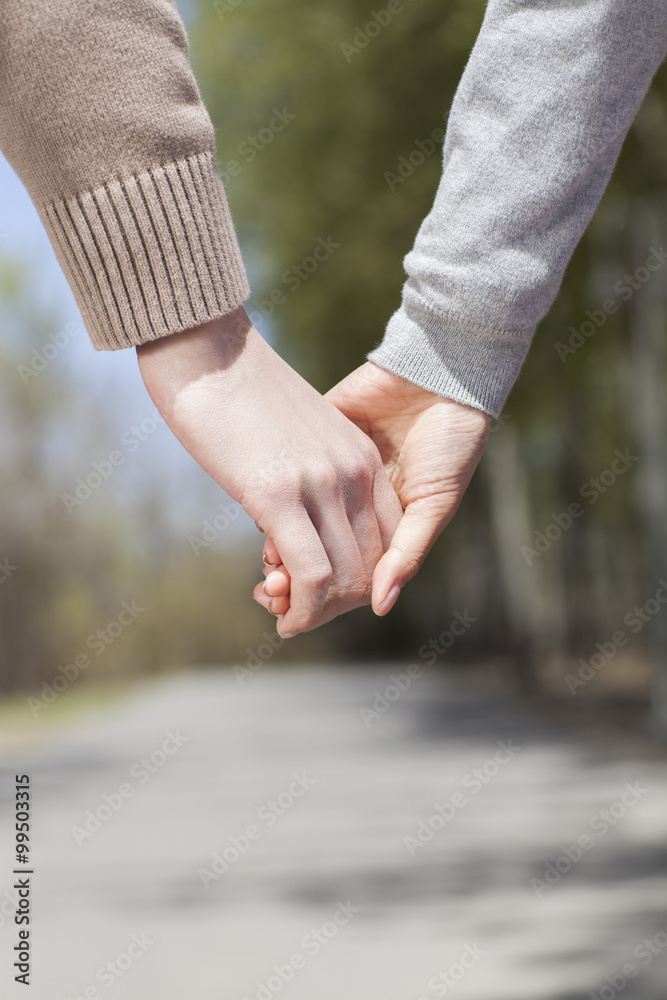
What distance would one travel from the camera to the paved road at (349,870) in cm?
704

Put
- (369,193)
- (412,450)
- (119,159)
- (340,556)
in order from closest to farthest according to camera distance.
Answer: (119,159) → (340,556) → (412,450) → (369,193)

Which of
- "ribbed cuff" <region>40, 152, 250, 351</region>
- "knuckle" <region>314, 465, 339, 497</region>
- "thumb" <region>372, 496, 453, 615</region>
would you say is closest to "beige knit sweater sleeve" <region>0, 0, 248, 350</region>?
"ribbed cuff" <region>40, 152, 250, 351</region>

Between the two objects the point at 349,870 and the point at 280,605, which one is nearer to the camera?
the point at 280,605

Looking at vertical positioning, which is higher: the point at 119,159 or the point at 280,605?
the point at 119,159

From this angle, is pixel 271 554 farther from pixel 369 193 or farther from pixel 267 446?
pixel 369 193

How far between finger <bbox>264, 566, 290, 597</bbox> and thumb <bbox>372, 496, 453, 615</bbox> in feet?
0.54

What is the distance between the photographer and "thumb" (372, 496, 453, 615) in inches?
80.8

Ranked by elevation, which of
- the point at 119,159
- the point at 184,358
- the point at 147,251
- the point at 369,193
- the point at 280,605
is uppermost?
the point at 119,159

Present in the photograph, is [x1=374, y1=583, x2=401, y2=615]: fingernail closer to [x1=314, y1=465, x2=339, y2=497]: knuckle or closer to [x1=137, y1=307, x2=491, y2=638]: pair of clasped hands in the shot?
[x1=137, y1=307, x2=491, y2=638]: pair of clasped hands

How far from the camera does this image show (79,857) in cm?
1059

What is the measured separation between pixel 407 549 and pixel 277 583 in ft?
1.04

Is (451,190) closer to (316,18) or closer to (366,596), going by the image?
(366,596)

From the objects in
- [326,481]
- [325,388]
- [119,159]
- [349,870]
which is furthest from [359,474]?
[325,388]

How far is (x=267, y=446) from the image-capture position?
1.88 meters
